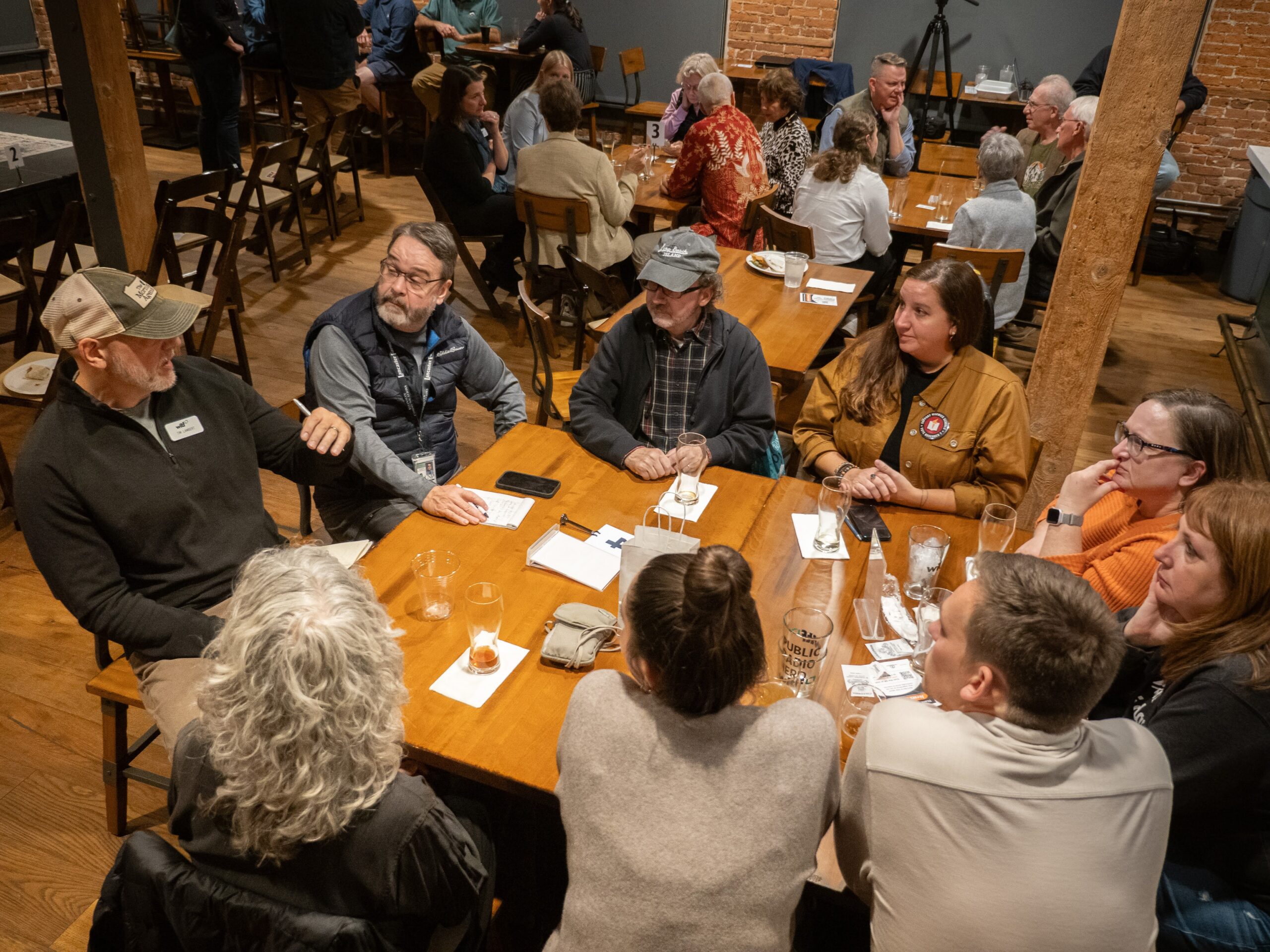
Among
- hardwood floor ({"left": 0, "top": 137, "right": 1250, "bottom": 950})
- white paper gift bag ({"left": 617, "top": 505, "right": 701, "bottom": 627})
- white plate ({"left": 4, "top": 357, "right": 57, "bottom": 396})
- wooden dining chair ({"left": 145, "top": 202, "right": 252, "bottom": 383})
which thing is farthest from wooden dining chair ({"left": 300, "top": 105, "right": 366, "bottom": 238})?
white paper gift bag ({"left": 617, "top": 505, "right": 701, "bottom": 627})

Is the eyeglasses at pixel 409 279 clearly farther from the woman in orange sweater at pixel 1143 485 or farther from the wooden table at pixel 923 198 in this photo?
the wooden table at pixel 923 198

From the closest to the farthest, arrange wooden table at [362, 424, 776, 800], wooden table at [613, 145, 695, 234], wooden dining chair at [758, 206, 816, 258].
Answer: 1. wooden table at [362, 424, 776, 800]
2. wooden dining chair at [758, 206, 816, 258]
3. wooden table at [613, 145, 695, 234]

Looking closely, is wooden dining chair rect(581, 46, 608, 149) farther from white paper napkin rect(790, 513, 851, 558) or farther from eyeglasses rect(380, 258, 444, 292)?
white paper napkin rect(790, 513, 851, 558)

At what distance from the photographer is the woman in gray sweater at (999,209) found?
4.64m

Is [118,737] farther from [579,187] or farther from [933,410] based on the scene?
[579,187]

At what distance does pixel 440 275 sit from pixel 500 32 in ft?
25.5

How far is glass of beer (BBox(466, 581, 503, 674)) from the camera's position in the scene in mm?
1975

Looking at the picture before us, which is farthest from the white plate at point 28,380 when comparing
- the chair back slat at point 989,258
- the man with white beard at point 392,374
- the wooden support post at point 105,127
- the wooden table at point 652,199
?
the chair back slat at point 989,258

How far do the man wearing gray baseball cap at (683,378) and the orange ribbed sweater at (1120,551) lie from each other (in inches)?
38.9

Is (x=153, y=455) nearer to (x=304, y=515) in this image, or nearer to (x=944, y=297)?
(x=304, y=515)

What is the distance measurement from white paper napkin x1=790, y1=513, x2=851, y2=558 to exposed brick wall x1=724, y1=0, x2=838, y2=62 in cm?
777

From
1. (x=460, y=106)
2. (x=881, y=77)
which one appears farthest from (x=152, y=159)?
(x=881, y=77)

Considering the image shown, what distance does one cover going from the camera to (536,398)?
4.85 meters

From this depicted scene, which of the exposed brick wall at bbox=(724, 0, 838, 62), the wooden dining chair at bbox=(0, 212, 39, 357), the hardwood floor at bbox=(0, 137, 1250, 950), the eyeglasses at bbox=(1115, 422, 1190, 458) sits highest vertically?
the exposed brick wall at bbox=(724, 0, 838, 62)
